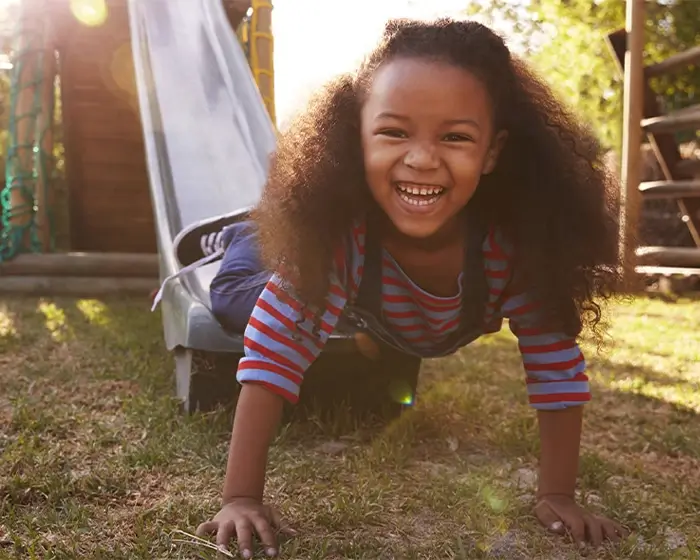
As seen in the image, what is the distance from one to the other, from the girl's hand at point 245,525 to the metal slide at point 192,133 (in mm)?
657

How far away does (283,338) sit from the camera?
149 centimetres

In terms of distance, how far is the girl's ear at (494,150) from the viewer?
1521mm

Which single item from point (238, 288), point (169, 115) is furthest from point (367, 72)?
point (169, 115)

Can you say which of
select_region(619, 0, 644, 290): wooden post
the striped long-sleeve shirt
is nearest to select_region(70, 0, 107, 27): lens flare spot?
select_region(619, 0, 644, 290): wooden post

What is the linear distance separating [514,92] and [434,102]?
0.70ft

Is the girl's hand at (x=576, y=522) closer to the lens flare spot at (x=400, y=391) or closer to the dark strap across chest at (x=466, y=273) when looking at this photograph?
the dark strap across chest at (x=466, y=273)

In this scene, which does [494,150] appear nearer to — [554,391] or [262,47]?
[554,391]

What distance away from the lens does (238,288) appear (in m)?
2.01

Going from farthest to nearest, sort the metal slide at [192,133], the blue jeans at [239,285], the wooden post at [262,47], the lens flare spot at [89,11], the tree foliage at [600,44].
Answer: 1. the tree foliage at [600,44]
2. the lens flare spot at [89,11]
3. the wooden post at [262,47]
4. the metal slide at [192,133]
5. the blue jeans at [239,285]

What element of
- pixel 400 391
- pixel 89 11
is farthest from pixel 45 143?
pixel 400 391

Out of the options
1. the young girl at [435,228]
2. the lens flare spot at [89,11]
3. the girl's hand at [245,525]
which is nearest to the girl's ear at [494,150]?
the young girl at [435,228]

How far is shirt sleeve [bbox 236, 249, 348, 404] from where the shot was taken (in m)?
1.46

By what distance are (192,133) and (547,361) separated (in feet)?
7.78

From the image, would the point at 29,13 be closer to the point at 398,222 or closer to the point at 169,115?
the point at 169,115
